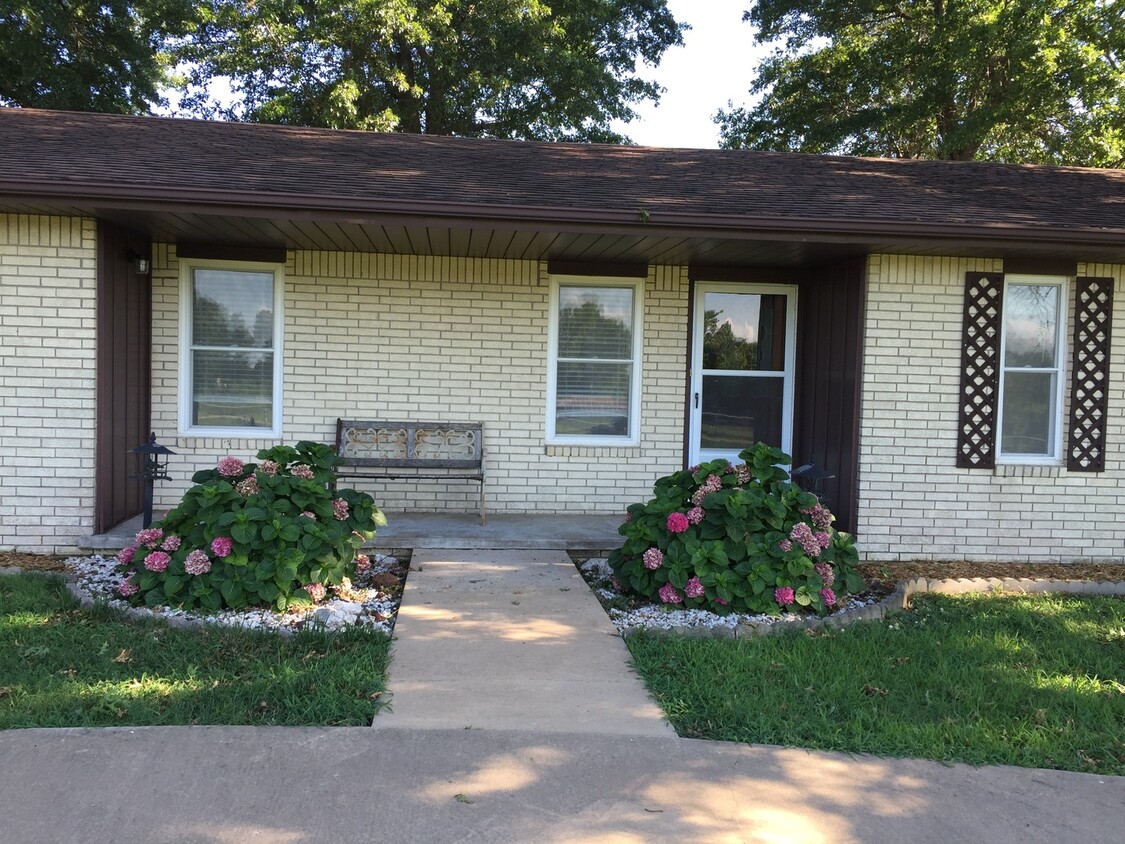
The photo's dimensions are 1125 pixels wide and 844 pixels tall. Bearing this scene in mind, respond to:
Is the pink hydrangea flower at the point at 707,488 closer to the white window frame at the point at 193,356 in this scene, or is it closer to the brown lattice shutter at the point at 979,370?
the brown lattice shutter at the point at 979,370

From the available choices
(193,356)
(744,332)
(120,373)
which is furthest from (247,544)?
(744,332)

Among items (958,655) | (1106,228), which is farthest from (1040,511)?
(958,655)

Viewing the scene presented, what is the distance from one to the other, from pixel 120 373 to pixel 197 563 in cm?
280

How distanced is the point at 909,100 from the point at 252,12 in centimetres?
1422

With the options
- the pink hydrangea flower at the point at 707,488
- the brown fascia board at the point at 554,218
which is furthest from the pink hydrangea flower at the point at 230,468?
the pink hydrangea flower at the point at 707,488

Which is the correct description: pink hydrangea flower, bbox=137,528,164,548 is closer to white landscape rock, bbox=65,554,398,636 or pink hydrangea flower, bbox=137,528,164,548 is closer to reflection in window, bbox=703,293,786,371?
white landscape rock, bbox=65,554,398,636

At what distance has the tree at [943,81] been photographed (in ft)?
51.4

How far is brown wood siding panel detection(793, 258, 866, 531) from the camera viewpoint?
7366mm

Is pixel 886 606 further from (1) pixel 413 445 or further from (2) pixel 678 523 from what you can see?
(1) pixel 413 445

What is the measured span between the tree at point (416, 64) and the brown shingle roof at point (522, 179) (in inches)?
375

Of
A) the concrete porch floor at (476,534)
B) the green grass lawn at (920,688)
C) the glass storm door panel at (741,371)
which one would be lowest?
the green grass lawn at (920,688)

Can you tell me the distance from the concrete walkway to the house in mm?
2432

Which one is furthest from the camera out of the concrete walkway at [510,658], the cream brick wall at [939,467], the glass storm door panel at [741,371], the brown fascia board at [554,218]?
the glass storm door panel at [741,371]

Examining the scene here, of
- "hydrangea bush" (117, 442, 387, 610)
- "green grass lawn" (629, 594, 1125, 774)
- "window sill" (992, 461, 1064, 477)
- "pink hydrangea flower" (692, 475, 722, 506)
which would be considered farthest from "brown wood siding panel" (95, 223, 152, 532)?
"window sill" (992, 461, 1064, 477)
